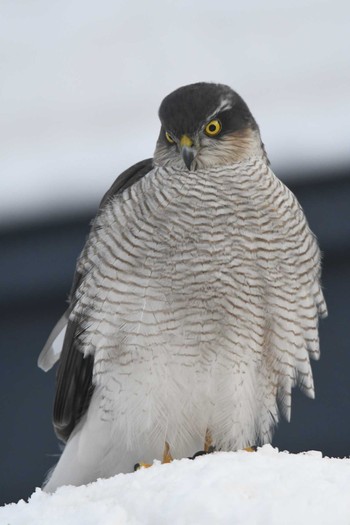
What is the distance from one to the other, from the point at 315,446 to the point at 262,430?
81.6 inches

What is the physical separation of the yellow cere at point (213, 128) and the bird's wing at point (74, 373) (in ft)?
0.97

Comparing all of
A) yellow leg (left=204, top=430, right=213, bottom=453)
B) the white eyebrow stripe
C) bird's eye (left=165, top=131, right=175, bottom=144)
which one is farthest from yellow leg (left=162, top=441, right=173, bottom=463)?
the white eyebrow stripe

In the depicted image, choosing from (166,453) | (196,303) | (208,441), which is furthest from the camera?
(208,441)

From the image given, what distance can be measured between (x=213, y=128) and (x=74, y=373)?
1.13 m

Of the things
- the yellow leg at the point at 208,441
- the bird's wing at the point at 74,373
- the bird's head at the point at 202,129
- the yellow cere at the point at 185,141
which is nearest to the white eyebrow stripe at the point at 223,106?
the bird's head at the point at 202,129

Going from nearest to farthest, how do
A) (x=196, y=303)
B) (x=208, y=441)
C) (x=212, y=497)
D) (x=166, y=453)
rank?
1. (x=212, y=497)
2. (x=196, y=303)
3. (x=166, y=453)
4. (x=208, y=441)

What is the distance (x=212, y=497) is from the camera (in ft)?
7.48

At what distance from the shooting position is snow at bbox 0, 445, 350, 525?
7.20ft

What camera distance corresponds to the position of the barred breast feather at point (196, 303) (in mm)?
3896

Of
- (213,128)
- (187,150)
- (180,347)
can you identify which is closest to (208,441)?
(180,347)

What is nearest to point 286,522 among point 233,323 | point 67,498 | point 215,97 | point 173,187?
point 67,498

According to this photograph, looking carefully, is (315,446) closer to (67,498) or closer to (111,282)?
(111,282)

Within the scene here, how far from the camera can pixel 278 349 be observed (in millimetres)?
4102

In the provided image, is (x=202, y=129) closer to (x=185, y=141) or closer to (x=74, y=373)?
(x=185, y=141)
